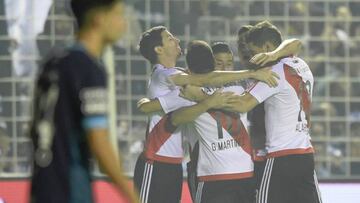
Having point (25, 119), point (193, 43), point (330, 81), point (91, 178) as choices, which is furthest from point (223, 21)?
point (91, 178)

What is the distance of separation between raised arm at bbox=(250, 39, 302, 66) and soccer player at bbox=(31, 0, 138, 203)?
14.5 feet

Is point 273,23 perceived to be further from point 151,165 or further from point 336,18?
point 151,165

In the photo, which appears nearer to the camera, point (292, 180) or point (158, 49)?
point (292, 180)

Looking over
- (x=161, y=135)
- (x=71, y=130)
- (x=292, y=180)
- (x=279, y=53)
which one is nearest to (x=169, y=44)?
(x=161, y=135)

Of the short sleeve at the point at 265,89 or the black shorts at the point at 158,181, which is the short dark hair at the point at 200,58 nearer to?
the short sleeve at the point at 265,89

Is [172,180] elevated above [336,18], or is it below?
below

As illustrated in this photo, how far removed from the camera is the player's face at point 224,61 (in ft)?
28.8

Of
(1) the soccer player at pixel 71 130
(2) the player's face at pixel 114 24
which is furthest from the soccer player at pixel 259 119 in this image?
(1) the soccer player at pixel 71 130

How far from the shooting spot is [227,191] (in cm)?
841

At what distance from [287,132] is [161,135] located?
884 millimetres

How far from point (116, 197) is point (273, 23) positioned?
155cm

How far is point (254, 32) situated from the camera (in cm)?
885

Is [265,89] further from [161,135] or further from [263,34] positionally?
[161,135]

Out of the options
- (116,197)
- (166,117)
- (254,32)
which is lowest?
(116,197)
